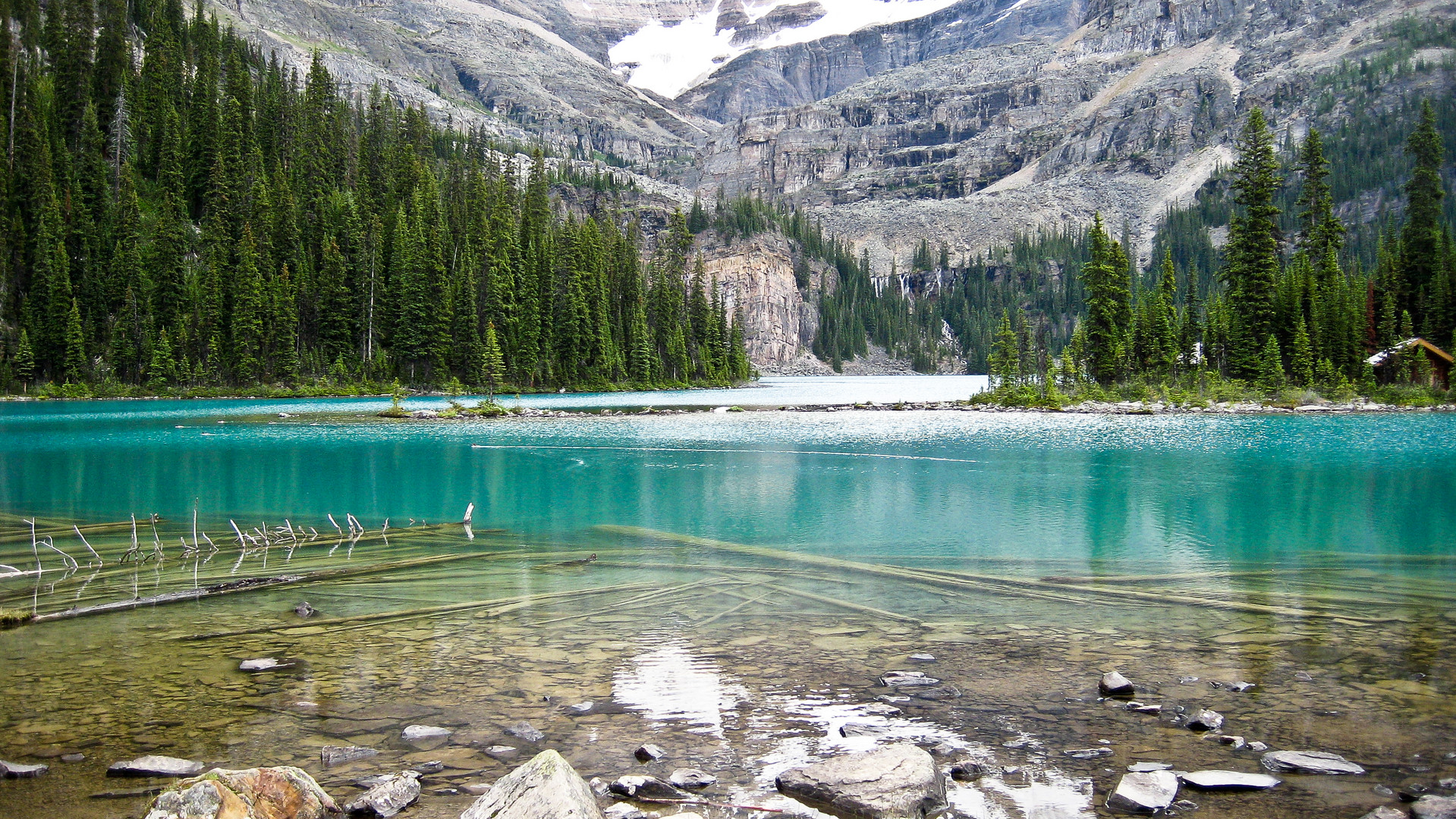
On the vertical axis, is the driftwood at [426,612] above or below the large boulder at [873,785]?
below

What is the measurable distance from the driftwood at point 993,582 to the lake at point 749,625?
92 mm

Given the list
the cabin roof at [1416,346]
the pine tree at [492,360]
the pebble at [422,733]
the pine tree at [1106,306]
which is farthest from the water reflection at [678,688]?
the pine tree at [492,360]

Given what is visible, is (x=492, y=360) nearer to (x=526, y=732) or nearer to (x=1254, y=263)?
(x=1254, y=263)

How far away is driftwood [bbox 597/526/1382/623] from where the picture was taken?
12.3m

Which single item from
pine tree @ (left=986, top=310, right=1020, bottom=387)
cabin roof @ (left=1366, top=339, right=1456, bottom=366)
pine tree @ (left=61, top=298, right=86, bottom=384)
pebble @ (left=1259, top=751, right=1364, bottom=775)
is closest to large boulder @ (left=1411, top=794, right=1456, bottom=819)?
pebble @ (left=1259, top=751, right=1364, bottom=775)

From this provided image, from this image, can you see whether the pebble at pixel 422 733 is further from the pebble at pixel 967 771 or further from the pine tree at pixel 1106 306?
the pine tree at pixel 1106 306

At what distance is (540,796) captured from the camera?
586cm

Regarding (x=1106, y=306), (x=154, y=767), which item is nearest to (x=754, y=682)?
(x=154, y=767)

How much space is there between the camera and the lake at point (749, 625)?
A: 750 cm

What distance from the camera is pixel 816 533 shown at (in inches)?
765

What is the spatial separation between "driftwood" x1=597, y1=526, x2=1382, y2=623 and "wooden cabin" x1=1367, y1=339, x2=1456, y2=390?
6295 cm

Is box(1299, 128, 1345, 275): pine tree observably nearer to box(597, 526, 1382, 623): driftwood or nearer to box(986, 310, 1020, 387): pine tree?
box(986, 310, 1020, 387): pine tree

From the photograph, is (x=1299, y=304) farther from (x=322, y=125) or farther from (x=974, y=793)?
(x=322, y=125)

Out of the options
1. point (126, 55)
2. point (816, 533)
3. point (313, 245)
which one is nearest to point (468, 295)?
point (313, 245)
